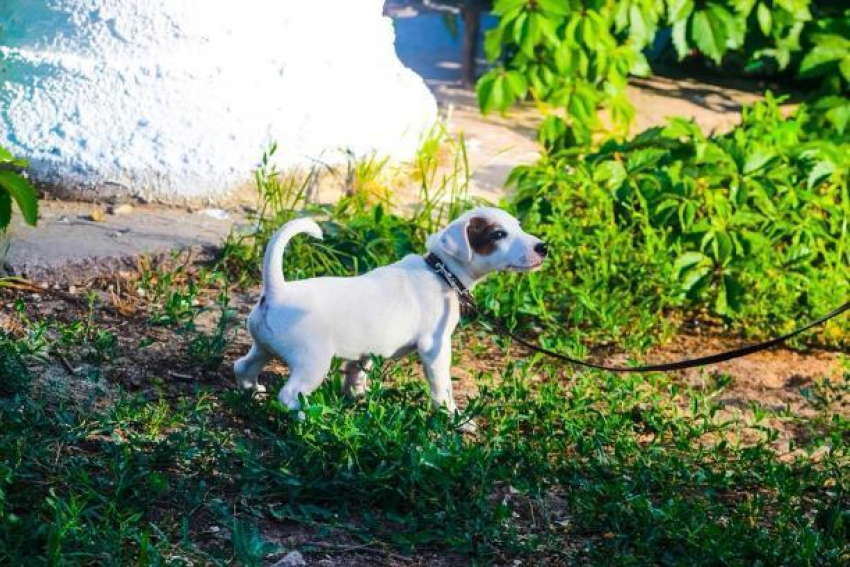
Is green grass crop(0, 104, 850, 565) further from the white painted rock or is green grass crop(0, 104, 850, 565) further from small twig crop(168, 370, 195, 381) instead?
the white painted rock

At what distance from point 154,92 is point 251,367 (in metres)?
2.11

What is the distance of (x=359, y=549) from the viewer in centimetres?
342

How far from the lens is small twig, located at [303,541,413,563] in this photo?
3.42m

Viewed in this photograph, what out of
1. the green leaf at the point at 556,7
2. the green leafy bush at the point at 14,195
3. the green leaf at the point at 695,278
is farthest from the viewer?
the green leaf at the point at 556,7

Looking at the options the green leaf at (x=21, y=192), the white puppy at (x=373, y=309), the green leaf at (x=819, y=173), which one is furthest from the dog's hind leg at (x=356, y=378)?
the green leaf at (x=819, y=173)

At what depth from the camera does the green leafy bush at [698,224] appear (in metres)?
5.29

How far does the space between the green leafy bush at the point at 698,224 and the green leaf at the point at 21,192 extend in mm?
2083

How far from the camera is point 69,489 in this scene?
3.48 m

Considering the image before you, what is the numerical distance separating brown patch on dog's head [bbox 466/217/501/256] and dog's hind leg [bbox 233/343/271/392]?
71cm

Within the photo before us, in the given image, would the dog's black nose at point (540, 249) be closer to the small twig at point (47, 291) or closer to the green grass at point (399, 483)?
the green grass at point (399, 483)

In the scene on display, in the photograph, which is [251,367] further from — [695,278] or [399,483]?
[695,278]

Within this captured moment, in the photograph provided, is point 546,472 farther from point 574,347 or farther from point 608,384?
point 574,347

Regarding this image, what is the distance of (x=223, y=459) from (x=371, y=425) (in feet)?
1.39

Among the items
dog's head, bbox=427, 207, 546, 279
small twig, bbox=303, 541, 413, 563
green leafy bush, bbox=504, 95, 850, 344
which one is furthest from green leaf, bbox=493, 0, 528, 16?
small twig, bbox=303, 541, 413, 563
